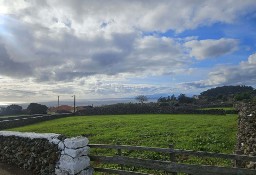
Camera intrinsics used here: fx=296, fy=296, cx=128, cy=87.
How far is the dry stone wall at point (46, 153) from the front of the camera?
13016mm

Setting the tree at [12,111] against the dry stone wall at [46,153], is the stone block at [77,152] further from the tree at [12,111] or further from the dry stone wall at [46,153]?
the tree at [12,111]

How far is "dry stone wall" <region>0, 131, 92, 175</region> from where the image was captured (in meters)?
13.0

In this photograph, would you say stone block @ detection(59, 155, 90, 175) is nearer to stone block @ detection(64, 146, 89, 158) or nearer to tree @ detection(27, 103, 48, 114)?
stone block @ detection(64, 146, 89, 158)

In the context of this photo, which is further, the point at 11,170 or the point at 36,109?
the point at 36,109

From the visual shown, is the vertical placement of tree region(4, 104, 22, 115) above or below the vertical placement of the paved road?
above

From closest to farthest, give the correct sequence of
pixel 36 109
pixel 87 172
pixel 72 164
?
1. pixel 72 164
2. pixel 87 172
3. pixel 36 109

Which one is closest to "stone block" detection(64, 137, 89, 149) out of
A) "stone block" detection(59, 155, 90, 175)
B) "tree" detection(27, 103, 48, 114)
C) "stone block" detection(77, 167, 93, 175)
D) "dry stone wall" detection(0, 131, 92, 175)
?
"dry stone wall" detection(0, 131, 92, 175)

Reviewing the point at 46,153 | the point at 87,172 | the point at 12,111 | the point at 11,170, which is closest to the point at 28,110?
the point at 12,111

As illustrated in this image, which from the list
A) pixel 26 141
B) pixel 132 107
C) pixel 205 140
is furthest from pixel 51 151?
pixel 132 107

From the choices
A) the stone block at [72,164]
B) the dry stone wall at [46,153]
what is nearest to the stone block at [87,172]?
the dry stone wall at [46,153]

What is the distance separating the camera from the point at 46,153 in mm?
14602

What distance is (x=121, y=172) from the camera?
40.4ft

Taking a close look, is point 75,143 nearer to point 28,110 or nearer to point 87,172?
point 87,172

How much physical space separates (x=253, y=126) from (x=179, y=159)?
187 inches
